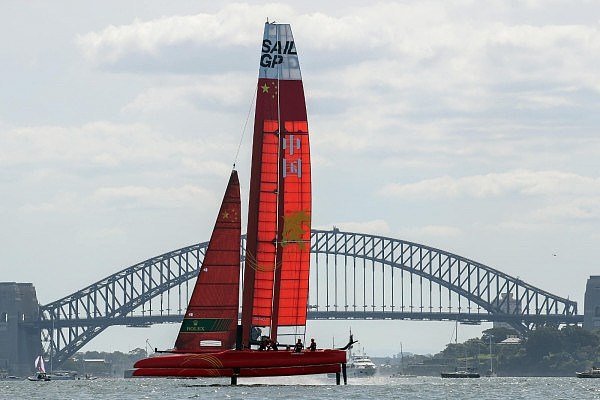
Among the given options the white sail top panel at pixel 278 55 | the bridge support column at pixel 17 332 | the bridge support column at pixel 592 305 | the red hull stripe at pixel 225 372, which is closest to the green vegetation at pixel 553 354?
the bridge support column at pixel 592 305

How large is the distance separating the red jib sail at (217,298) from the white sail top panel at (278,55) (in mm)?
5205

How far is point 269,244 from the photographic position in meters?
57.7

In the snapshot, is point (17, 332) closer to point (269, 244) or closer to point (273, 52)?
point (269, 244)

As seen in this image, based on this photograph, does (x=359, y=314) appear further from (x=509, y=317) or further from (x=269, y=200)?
(x=269, y=200)

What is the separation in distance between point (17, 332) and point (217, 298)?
116043mm

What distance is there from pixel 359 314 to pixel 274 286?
4268 inches

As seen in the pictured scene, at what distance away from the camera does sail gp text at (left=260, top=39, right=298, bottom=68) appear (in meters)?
57.9

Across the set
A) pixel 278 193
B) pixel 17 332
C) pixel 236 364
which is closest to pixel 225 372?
pixel 236 364

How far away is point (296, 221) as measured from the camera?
57.7 metres

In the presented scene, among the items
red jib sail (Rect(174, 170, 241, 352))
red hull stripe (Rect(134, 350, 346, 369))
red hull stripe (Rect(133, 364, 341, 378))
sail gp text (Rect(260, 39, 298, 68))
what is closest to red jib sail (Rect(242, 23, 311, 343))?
sail gp text (Rect(260, 39, 298, 68))

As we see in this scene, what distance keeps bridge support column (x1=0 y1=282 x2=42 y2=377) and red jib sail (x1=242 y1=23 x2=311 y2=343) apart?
112 metres

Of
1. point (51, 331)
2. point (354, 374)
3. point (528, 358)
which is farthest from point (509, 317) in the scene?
point (51, 331)

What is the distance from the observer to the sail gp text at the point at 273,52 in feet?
190

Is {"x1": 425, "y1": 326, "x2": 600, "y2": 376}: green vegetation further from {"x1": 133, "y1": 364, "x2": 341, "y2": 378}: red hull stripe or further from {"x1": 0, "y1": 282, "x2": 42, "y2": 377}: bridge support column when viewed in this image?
{"x1": 133, "y1": 364, "x2": 341, "y2": 378}: red hull stripe
